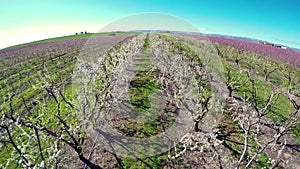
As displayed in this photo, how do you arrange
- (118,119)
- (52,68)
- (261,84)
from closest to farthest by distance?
(118,119), (261,84), (52,68)

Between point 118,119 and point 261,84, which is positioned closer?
point 118,119

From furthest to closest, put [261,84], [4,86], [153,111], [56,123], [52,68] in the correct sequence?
1. [52,68]
2. [261,84]
3. [4,86]
4. [153,111]
5. [56,123]

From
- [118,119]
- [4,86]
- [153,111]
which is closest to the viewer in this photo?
[118,119]

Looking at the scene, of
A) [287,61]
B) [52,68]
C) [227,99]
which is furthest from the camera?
[287,61]

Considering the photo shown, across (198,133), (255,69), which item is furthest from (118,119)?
(255,69)

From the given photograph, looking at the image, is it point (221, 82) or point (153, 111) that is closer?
point (153, 111)

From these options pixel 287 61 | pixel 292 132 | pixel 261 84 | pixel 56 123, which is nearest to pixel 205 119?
pixel 292 132

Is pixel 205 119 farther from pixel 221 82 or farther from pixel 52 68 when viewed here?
pixel 52 68

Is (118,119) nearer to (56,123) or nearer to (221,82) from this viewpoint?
(56,123)
